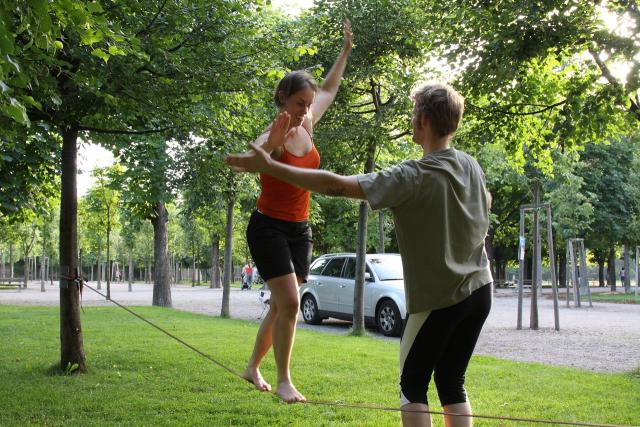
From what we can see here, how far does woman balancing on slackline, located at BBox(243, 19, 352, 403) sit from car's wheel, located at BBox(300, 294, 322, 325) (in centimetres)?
1380

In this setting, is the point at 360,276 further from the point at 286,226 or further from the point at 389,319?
the point at 286,226

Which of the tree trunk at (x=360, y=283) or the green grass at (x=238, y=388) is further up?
the tree trunk at (x=360, y=283)

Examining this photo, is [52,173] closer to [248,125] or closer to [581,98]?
[248,125]

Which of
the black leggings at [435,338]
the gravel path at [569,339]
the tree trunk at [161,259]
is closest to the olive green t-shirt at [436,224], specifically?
the black leggings at [435,338]

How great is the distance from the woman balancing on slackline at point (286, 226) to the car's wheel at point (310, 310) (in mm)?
13797

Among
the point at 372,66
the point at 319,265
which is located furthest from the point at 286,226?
the point at 319,265

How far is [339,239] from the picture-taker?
38.6 m

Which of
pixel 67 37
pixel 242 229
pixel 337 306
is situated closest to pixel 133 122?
pixel 67 37

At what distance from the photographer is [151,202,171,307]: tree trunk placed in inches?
917

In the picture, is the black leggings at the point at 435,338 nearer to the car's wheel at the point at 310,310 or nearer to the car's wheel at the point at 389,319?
the car's wheel at the point at 389,319

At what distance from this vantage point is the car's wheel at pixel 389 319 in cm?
1504

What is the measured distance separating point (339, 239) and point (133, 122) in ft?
97.2

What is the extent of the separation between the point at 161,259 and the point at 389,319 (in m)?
11.0

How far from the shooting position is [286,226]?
414 centimetres
